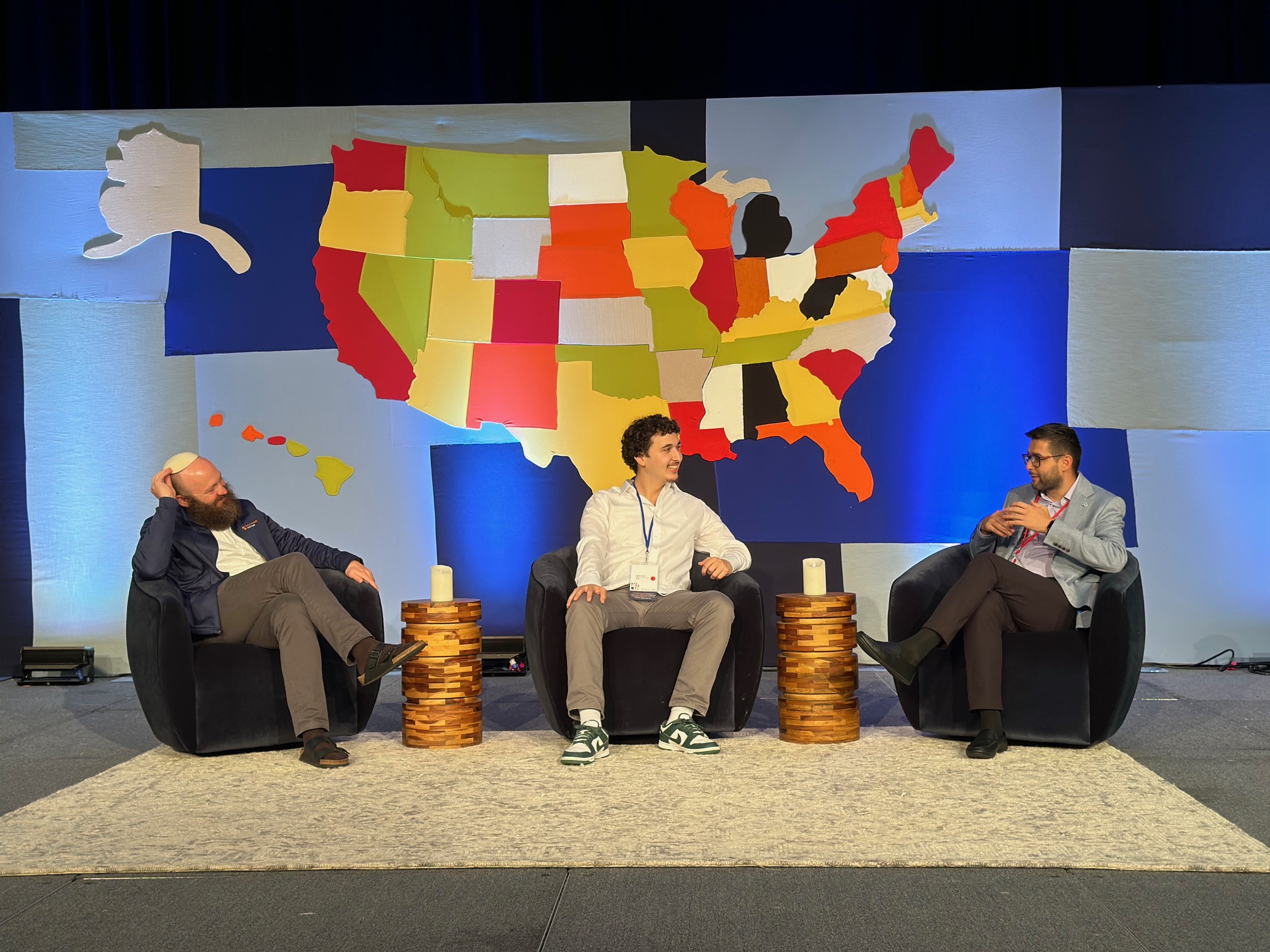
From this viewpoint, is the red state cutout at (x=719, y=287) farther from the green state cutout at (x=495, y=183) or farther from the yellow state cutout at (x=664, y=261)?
the green state cutout at (x=495, y=183)

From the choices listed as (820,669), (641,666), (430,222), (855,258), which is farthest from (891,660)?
(430,222)

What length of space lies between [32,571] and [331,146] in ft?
7.40

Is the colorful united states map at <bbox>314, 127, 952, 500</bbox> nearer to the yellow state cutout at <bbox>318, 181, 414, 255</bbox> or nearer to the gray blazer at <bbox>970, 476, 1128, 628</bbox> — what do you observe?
the yellow state cutout at <bbox>318, 181, 414, 255</bbox>

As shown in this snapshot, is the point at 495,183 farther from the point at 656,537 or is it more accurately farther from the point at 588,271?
the point at 656,537

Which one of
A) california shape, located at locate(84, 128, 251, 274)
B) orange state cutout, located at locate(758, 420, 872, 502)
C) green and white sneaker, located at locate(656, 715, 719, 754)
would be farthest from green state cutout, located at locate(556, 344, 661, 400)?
green and white sneaker, located at locate(656, 715, 719, 754)

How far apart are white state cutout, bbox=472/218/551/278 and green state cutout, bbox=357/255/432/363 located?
23 cm

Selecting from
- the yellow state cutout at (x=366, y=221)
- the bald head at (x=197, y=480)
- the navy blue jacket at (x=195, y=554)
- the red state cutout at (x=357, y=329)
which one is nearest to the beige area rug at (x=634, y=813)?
the navy blue jacket at (x=195, y=554)

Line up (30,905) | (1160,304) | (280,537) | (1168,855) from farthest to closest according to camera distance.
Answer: (1160,304) → (280,537) → (1168,855) → (30,905)

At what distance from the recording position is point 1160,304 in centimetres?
493

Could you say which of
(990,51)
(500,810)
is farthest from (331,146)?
(500,810)

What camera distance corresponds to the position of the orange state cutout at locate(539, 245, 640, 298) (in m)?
5.02

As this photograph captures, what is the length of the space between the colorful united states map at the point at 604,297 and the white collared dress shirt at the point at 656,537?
1.19 meters

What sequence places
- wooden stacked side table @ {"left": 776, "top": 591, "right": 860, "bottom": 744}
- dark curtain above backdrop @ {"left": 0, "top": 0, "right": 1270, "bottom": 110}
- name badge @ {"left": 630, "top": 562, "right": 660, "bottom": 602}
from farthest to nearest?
dark curtain above backdrop @ {"left": 0, "top": 0, "right": 1270, "bottom": 110} < name badge @ {"left": 630, "top": 562, "right": 660, "bottom": 602} < wooden stacked side table @ {"left": 776, "top": 591, "right": 860, "bottom": 744}

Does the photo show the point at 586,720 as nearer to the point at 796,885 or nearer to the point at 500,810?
the point at 500,810
